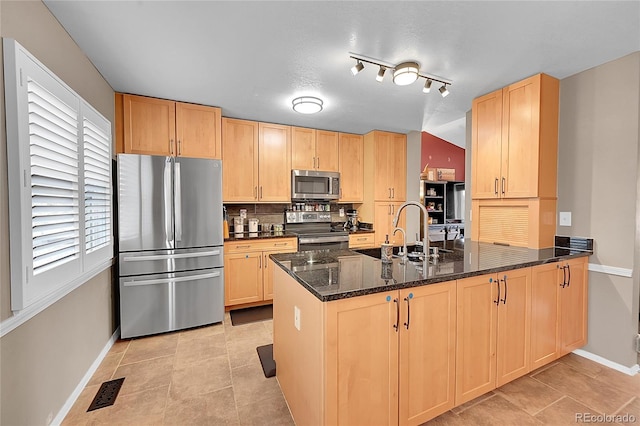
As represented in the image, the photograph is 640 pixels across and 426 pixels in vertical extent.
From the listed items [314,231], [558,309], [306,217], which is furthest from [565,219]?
[306,217]

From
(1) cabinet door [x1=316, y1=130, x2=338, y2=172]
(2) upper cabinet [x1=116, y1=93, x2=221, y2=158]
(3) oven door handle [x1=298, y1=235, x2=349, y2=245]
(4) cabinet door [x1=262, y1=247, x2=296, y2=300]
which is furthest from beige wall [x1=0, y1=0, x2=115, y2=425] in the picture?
(1) cabinet door [x1=316, y1=130, x2=338, y2=172]

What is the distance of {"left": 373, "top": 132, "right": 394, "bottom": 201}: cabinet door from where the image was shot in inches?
170

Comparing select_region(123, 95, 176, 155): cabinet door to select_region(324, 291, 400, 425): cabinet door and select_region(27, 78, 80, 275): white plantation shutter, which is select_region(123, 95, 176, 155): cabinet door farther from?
select_region(324, 291, 400, 425): cabinet door

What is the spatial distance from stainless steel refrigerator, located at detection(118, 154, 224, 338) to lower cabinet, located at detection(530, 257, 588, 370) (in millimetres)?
2966

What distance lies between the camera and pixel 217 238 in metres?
3.09

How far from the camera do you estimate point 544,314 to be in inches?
80.4

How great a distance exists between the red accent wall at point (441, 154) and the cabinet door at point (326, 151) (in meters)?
3.10

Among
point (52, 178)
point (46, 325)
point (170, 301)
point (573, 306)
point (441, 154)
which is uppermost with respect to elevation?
point (441, 154)

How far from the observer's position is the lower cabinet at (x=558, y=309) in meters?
2.00

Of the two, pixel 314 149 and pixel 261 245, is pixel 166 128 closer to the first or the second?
pixel 261 245

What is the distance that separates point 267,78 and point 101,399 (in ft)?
9.34

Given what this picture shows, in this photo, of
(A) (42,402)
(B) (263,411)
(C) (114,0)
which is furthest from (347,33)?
(A) (42,402)

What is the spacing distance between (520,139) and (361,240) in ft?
7.85

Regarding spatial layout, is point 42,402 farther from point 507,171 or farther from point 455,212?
Answer: point 455,212
